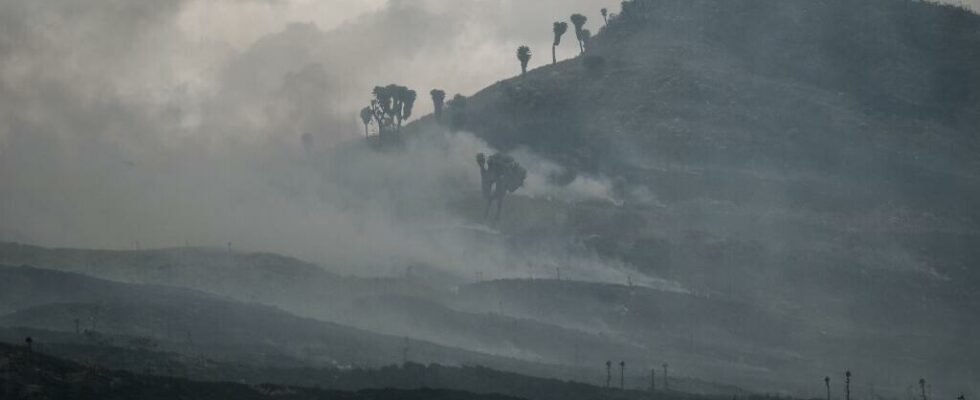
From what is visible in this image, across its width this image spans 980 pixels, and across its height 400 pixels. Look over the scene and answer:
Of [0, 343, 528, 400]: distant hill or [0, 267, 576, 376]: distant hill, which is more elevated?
[0, 267, 576, 376]: distant hill

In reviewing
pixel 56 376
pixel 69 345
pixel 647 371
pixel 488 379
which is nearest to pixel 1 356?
pixel 56 376

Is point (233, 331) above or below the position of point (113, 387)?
above

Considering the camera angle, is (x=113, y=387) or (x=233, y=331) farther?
(x=233, y=331)

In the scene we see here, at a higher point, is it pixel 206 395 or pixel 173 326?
pixel 173 326

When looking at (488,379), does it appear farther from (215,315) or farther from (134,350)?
(215,315)

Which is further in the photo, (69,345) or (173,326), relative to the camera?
(173,326)

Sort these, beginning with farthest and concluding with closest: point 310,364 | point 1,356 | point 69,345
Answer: point 310,364
point 69,345
point 1,356

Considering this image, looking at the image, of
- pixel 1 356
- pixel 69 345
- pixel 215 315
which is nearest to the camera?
pixel 1 356

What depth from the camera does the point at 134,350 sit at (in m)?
151

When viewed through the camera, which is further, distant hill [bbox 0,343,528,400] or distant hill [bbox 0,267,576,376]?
distant hill [bbox 0,267,576,376]

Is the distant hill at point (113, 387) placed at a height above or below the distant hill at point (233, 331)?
below

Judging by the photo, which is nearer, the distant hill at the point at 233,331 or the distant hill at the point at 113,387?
the distant hill at the point at 113,387

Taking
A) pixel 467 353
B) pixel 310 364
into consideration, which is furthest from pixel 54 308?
pixel 467 353

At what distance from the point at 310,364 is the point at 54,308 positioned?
3701cm
